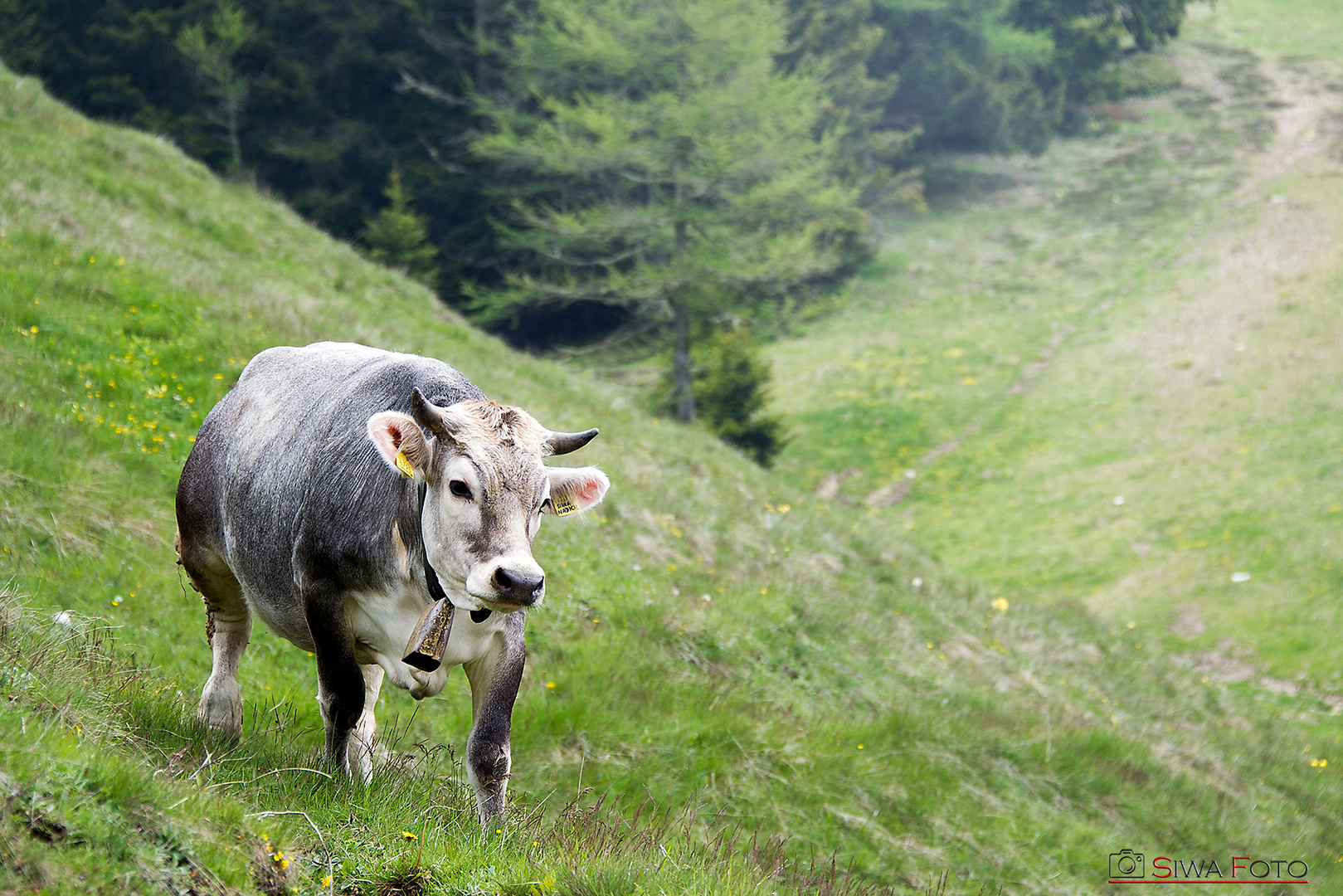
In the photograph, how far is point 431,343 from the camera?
15.8m

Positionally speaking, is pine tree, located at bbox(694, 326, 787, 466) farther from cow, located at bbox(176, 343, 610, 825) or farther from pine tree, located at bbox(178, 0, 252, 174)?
cow, located at bbox(176, 343, 610, 825)

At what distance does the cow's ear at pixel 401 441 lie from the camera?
397cm

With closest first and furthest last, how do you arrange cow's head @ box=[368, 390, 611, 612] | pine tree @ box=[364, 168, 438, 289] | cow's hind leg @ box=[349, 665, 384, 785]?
1. cow's head @ box=[368, 390, 611, 612]
2. cow's hind leg @ box=[349, 665, 384, 785]
3. pine tree @ box=[364, 168, 438, 289]

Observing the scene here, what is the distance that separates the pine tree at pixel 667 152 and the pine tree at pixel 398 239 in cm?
231

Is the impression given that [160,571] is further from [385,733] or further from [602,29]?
[602,29]

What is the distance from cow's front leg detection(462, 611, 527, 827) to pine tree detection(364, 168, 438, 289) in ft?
84.8

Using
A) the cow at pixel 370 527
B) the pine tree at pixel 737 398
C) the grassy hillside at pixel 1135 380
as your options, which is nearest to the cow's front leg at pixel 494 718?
the cow at pixel 370 527

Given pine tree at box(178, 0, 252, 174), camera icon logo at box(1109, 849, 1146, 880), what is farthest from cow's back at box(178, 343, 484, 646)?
pine tree at box(178, 0, 252, 174)

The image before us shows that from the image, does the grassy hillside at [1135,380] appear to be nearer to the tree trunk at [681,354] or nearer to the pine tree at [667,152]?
the tree trunk at [681,354]

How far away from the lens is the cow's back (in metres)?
4.46

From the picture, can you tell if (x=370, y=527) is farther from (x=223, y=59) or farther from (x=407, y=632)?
(x=223, y=59)

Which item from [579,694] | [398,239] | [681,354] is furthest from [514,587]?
[681,354]

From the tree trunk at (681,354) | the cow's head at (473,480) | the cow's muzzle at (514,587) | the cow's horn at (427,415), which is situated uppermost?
the cow's horn at (427,415)

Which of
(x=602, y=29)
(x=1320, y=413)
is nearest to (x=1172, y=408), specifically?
(x=1320, y=413)
